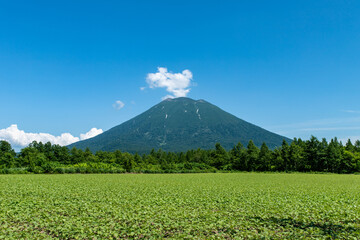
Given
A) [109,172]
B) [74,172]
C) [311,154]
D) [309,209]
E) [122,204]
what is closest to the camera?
Answer: [309,209]

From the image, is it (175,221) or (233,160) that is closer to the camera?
(175,221)

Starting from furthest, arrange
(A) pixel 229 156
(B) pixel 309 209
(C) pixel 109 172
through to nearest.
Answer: (A) pixel 229 156 → (C) pixel 109 172 → (B) pixel 309 209

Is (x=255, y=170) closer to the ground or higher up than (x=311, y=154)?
closer to the ground

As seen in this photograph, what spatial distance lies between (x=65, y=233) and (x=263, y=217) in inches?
335

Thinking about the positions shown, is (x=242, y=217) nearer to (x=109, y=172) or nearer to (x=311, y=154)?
(x=109, y=172)

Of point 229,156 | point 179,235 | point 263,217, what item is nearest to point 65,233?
point 179,235

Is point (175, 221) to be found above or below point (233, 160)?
below

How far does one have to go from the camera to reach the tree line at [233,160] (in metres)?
60.2

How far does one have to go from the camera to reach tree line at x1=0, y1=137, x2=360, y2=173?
197 feet

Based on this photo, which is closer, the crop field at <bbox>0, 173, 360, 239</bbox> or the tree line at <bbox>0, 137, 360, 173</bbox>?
the crop field at <bbox>0, 173, 360, 239</bbox>

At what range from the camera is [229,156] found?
7994cm

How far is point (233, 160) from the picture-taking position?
74.9 metres

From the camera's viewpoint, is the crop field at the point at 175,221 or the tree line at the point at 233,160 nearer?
the crop field at the point at 175,221

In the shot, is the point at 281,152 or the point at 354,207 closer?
the point at 354,207
